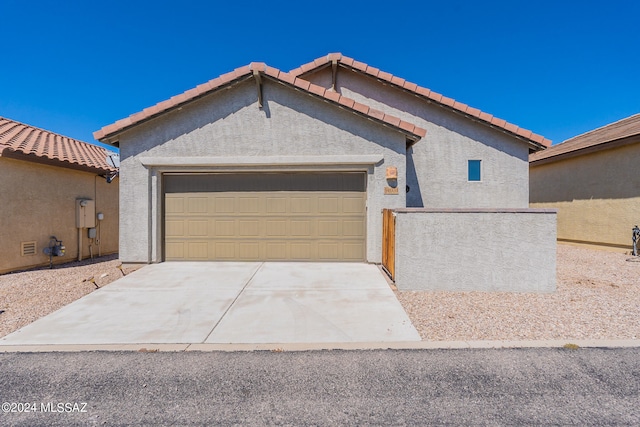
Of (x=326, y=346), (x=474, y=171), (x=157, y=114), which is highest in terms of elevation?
(x=157, y=114)

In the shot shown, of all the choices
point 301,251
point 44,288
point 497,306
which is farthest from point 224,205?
point 497,306

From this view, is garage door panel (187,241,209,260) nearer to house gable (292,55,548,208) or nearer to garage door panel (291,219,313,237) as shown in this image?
garage door panel (291,219,313,237)

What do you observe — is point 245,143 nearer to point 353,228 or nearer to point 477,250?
point 353,228

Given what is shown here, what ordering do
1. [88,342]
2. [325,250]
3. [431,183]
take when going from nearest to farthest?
[88,342] < [325,250] < [431,183]

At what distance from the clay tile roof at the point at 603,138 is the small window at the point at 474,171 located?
18.5 ft

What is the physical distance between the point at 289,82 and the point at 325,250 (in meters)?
4.34

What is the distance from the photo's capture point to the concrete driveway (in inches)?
151

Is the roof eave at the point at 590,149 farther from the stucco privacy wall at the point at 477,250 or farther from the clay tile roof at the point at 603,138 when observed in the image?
the stucco privacy wall at the point at 477,250

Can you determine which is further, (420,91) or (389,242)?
(420,91)

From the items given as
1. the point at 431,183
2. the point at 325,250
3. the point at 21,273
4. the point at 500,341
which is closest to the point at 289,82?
the point at 325,250

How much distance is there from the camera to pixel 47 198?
27.2ft

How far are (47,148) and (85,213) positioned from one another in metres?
2.27

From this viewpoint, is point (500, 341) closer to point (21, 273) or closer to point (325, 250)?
point (325, 250)

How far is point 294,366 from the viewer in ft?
10.3
